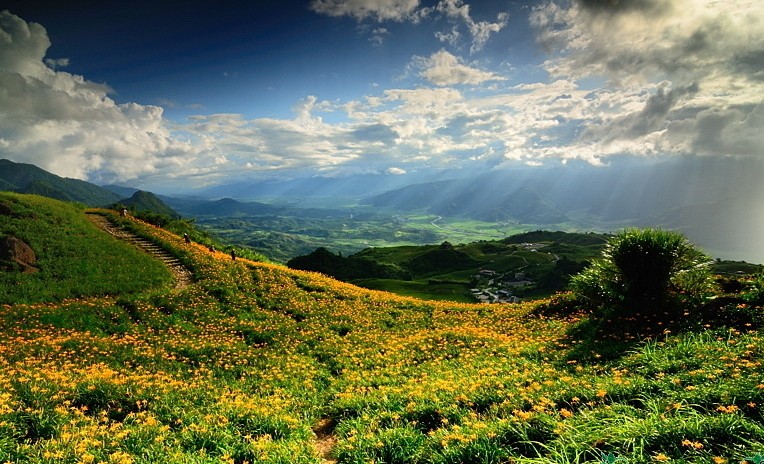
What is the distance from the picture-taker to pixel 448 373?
464 inches

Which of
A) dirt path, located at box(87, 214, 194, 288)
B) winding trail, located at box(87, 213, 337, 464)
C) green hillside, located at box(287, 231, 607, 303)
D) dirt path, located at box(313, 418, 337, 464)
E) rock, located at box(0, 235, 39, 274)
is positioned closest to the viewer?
dirt path, located at box(313, 418, 337, 464)

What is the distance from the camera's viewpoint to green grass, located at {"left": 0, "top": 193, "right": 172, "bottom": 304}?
2233 centimetres

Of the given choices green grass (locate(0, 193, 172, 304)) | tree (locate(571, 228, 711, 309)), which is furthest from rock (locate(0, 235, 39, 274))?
tree (locate(571, 228, 711, 309))

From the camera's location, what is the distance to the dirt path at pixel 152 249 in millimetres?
27625

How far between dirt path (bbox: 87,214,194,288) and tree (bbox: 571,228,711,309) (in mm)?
26822

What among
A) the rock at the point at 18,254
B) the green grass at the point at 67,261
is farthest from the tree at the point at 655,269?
the rock at the point at 18,254

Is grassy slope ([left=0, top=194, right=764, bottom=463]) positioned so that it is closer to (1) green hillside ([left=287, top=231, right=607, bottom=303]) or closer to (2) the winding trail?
(2) the winding trail

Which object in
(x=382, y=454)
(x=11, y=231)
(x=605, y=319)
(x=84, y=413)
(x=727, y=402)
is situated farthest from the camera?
(x=11, y=231)

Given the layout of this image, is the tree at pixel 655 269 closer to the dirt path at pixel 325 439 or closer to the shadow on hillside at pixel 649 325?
the shadow on hillside at pixel 649 325

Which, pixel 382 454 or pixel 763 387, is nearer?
pixel 763 387

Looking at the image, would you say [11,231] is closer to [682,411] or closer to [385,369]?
[385,369]

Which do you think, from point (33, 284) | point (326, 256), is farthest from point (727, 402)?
point (326, 256)

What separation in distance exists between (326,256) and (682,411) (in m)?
143

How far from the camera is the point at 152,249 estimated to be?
33.6 m
